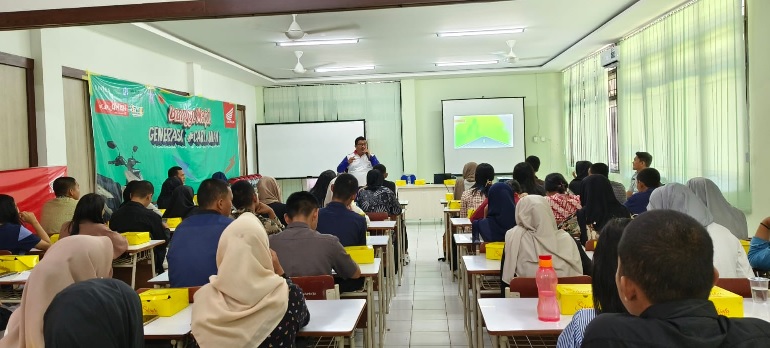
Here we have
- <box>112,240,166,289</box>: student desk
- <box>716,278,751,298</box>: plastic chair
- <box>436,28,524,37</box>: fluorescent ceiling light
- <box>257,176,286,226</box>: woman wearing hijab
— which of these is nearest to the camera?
<box>716,278,751,298</box>: plastic chair

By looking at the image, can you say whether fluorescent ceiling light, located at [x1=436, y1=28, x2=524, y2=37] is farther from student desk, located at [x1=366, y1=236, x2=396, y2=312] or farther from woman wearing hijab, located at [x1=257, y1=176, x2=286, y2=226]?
student desk, located at [x1=366, y1=236, x2=396, y2=312]

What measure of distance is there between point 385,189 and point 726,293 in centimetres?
485

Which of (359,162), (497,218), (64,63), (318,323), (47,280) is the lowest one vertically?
(318,323)

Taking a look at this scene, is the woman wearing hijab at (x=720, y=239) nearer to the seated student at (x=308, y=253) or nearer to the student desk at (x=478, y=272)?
the student desk at (x=478, y=272)

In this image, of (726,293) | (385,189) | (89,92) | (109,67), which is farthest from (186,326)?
(109,67)

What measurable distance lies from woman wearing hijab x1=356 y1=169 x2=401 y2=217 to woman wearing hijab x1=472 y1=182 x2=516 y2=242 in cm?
196

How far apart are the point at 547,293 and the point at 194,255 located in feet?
6.66

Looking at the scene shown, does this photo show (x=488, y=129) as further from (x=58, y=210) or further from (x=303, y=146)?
(x=58, y=210)

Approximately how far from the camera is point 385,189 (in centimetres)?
709

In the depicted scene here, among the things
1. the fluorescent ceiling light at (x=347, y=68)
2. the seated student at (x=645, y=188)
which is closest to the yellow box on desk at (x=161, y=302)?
the seated student at (x=645, y=188)

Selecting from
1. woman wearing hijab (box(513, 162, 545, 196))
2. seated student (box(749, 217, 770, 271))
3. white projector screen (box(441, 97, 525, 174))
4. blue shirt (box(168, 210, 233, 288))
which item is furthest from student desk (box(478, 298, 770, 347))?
white projector screen (box(441, 97, 525, 174))

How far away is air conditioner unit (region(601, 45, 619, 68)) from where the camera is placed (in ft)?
30.6

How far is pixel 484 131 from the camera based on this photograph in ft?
42.5

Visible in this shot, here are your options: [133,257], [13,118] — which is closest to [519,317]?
[133,257]
